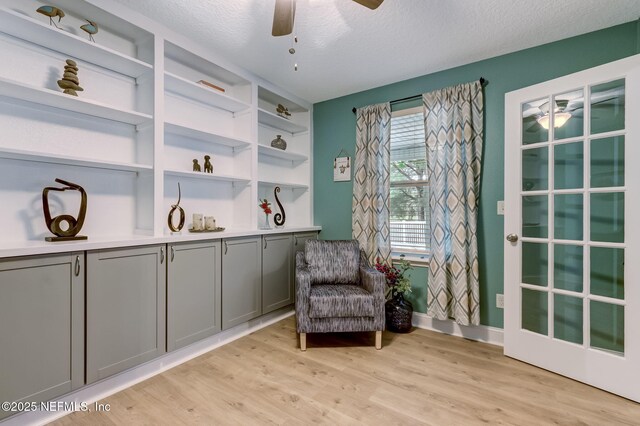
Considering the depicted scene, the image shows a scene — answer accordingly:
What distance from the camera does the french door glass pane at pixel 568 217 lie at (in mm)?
2076

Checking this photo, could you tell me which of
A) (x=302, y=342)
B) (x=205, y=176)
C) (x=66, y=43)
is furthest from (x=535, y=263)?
(x=66, y=43)

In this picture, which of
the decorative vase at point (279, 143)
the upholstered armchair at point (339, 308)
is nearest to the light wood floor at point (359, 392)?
the upholstered armchair at point (339, 308)

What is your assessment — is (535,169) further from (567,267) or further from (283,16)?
(283,16)

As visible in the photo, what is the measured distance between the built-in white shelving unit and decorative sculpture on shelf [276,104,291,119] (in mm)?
257

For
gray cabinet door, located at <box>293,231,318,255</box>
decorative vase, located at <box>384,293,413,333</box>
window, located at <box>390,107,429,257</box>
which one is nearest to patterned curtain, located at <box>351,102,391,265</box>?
window, located at <box>390,107,429,257</box>

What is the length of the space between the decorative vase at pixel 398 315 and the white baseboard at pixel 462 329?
0.66 feet

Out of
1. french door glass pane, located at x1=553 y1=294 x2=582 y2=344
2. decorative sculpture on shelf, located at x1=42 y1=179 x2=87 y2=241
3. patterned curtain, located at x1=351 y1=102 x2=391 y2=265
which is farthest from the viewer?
patterned curtain, located at x1=351 y1=102 x2=391 y2=265

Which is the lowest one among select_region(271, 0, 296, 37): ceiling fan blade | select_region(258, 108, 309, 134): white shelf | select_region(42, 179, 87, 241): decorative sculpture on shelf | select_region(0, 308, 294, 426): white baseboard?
select_region(0, 308, 294, 426): white baseboard

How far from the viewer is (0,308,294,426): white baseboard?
5.33 feet

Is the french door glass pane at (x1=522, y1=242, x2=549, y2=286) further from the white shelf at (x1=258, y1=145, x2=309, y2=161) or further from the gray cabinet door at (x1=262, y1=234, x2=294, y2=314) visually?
the white shelf at (x1=258, y1=145, x2=309, y2=161)

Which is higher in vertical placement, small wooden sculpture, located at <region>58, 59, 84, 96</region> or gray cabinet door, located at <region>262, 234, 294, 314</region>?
small wooden sculpture, located at <region>58, 59, 84, 96</region>

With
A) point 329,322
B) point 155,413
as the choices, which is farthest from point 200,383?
point 329,322

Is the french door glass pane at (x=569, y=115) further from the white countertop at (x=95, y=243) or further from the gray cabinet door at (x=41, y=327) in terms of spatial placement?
the gray cabinet door at (x=41, y=327)

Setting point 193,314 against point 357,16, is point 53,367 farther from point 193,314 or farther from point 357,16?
point 357,16
